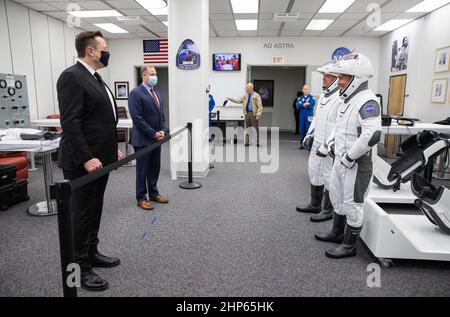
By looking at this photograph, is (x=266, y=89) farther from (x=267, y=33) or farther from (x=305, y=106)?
(x=305, y=106)

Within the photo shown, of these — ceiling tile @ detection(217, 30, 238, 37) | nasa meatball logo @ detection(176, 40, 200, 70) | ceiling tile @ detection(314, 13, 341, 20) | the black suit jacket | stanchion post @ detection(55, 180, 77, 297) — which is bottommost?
stanchion post @ detection(55, 180, 77, 297)

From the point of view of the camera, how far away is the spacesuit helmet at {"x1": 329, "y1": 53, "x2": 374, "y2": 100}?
2.54 metres

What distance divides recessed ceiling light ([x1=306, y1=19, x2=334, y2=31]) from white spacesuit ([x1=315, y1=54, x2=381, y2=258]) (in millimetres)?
6291

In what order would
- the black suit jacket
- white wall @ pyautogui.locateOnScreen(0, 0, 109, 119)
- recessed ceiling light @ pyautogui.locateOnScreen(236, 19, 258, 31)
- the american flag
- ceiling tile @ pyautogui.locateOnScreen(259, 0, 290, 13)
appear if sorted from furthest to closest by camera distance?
the american flag < recessed ceiling light @ pyautogui.locateOnScreen(236, 19, 258, 31) < ceiling tile @ pyautogui.locateOnScreen(259, 0, 290, 13) < white wall @ pyautogui.locateOnScreen(0, 0, 109, 119) < the black suit jacket

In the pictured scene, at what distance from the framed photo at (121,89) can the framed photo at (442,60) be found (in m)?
8.61

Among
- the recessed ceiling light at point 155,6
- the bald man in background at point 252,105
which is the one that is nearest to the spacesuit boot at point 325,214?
the bald man in background at point 252,105

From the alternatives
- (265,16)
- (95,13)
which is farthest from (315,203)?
(95,13)

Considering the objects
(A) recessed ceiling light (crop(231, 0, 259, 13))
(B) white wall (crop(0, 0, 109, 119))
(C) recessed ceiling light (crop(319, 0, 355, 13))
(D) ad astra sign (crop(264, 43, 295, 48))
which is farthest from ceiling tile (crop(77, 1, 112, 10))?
(D) ad astra sign (crop(264, 43, 295, 48))

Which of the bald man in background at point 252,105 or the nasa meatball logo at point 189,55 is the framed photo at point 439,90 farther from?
the nasa meatball logo at point 189,55

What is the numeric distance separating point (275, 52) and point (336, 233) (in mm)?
8428

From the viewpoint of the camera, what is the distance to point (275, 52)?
10.3 m

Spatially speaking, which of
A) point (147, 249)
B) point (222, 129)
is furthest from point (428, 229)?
point (222, 129)

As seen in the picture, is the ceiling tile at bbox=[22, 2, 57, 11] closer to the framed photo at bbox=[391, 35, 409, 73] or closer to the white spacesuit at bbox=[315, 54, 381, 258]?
the white spacesuit at bbox=[315, 54, 381, 258]

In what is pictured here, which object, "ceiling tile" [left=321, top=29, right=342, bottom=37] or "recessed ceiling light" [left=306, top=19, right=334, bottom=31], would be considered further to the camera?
"ceiling tile" [left=321, top=29, right=342, bottom=37]
